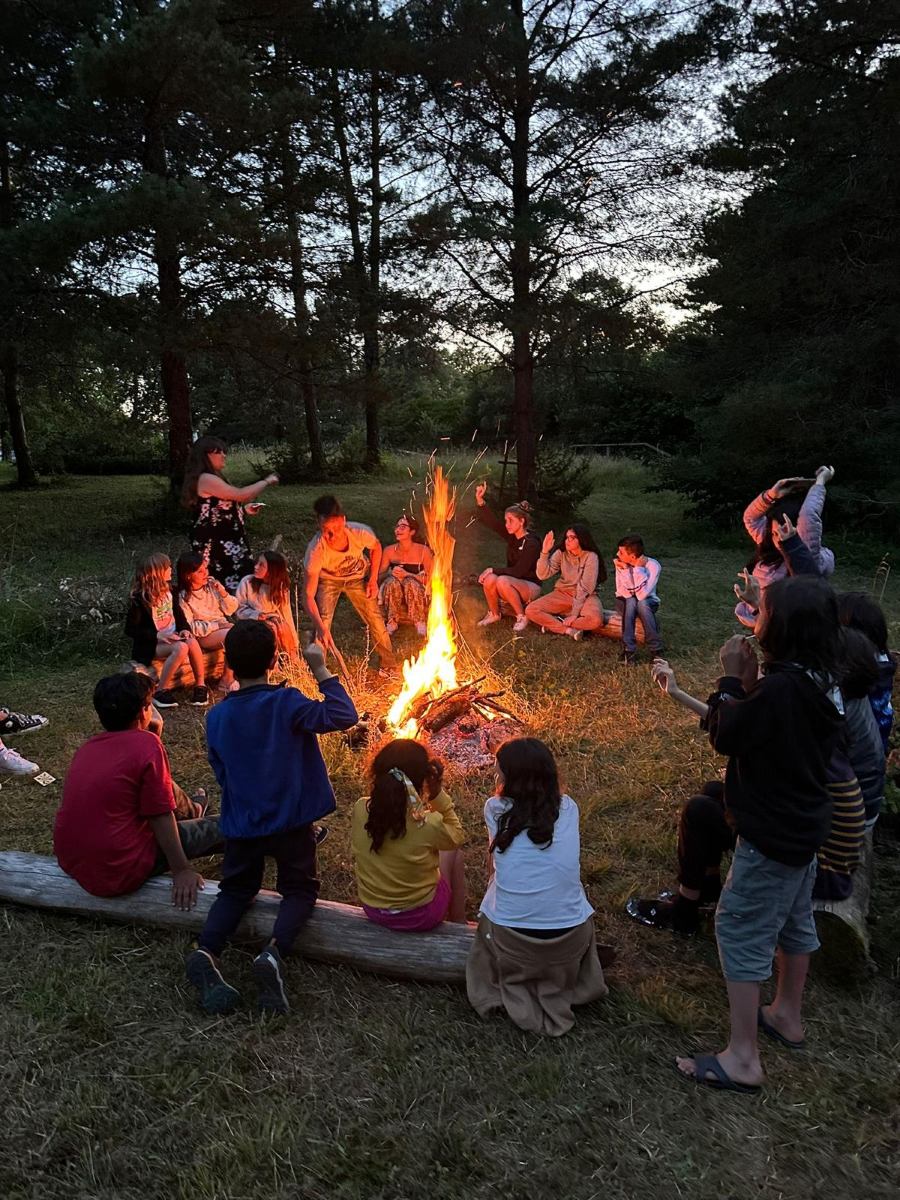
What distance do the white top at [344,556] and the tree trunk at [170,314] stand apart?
4.53m

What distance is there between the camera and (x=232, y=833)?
3.30 m

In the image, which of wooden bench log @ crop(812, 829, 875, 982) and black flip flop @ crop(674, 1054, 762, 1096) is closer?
black flip flop @ crop(674, 1054, 762, 1096)

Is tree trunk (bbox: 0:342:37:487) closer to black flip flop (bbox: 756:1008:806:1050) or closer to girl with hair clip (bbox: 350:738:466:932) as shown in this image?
girl with hair clip (bbox: 350:738:466:932)

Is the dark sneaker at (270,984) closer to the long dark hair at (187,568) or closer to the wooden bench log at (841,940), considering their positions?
the wooden bench log at (841,940)

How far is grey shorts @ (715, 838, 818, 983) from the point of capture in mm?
2654

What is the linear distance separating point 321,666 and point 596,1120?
186 cm

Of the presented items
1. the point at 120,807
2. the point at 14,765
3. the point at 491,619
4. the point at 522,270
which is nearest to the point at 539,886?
the point at 120,807

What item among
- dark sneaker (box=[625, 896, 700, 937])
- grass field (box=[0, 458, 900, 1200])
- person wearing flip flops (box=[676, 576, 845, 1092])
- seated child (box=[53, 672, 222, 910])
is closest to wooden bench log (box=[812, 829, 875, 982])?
grass field (box=[0, 458, 900, 1200])

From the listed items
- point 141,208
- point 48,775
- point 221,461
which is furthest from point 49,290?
point 48,775

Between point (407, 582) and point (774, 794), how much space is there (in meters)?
5.94

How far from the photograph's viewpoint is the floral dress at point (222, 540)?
7410mm

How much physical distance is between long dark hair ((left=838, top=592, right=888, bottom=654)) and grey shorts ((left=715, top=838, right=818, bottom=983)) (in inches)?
50.5

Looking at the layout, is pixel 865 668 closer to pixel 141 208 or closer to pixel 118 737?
pixel 118 737

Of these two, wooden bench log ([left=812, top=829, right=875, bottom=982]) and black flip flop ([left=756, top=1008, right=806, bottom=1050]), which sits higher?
wooden bench log ([left=812, top=829, right=875, bottom=982])
